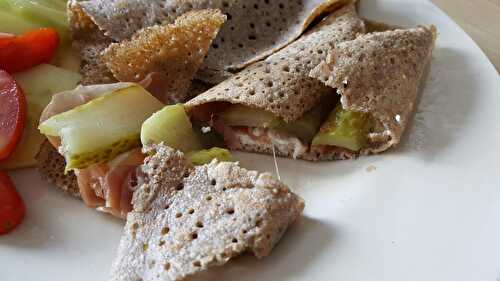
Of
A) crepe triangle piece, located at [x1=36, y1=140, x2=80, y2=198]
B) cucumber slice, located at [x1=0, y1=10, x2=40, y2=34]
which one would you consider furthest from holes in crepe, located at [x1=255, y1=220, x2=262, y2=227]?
cucumber slice, located at [x1=0, y1=10, x2=40, y2=34]

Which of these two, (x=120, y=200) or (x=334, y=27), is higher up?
(x=334, y=27)

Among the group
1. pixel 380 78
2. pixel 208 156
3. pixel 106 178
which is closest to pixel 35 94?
pixel 106 178

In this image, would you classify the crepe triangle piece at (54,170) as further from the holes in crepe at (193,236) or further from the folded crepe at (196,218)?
the holes in crepe at (193,236)

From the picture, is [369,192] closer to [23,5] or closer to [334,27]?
[334,27]

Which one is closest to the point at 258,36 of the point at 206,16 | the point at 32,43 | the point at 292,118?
the point at 206,16

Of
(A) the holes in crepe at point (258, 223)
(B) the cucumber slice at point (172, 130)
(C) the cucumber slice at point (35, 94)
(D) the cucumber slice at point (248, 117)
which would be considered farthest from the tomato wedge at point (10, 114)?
(A) the holes in crepe at point (258, 223)

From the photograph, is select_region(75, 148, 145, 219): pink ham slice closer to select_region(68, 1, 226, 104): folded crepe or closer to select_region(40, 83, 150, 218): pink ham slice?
select_region(40, 83, 150, 218): pink ham slice

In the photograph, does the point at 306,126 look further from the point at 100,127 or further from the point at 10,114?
the point at 10,114
